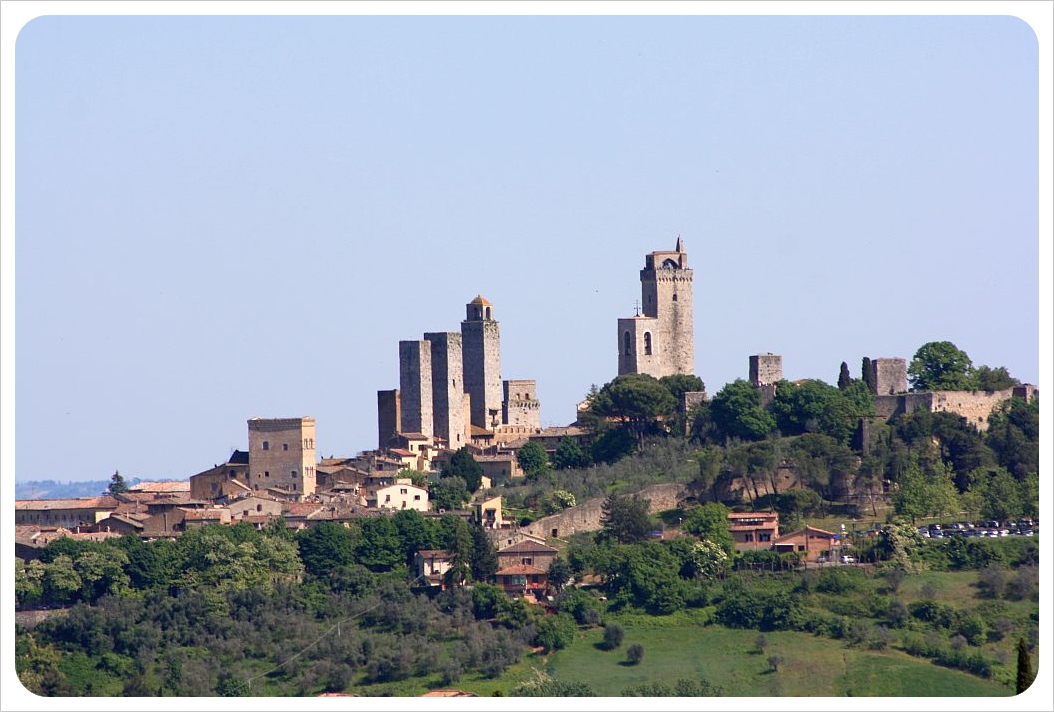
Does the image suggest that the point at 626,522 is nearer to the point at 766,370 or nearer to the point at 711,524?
the point at 711,524

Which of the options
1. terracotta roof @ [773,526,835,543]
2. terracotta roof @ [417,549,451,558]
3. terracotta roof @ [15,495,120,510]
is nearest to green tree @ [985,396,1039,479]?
terracotta roof @ [773,526,835,543]

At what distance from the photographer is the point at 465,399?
214 feet

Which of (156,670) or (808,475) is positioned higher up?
(808,475)

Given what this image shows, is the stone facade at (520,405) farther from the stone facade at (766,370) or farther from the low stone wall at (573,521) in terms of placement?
the low stone wall at (573,521)

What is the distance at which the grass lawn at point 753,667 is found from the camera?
46.3 m

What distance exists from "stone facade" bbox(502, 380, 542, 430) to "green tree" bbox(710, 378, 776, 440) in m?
7.75

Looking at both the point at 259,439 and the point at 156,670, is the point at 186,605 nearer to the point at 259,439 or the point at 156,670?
the point at 156,670

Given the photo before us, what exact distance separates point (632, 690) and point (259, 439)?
1698 centimetres

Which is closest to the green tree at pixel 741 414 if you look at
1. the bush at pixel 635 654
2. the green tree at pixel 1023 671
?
the bush at pixel 635 654

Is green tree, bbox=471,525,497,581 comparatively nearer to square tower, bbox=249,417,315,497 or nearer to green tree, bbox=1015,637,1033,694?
square tower, bbox=249,417,315,497

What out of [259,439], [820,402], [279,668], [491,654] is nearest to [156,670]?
[279,668]

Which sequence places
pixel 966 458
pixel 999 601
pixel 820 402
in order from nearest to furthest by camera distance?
pixel 999 601
pixel 966 458
pixel 820 402

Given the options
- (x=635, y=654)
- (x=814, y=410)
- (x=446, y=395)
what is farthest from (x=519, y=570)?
(x=446, y=395)

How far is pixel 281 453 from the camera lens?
60844 millimetres
